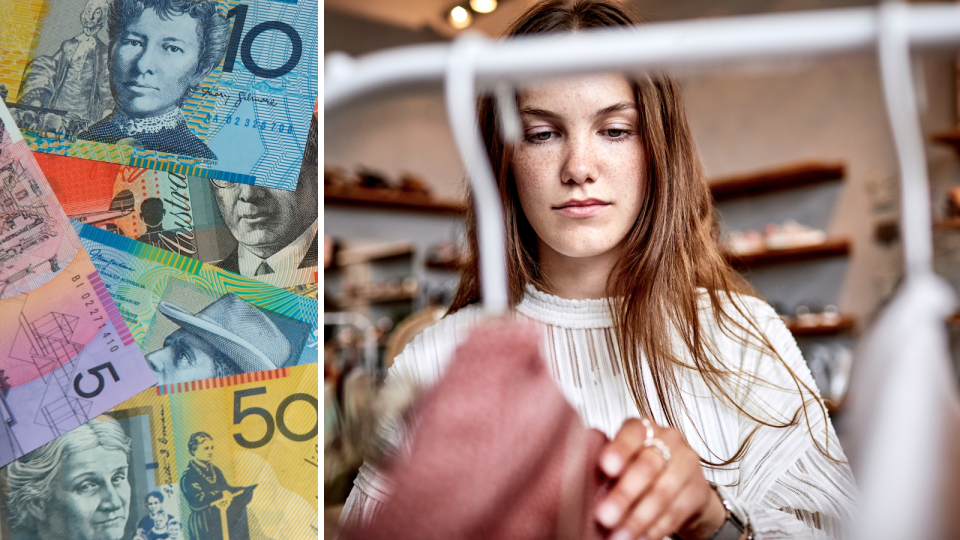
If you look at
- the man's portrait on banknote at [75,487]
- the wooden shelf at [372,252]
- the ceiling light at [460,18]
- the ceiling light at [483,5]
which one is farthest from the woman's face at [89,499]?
the ceiling light at [460,18]

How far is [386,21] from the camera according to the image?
3918 millimetres

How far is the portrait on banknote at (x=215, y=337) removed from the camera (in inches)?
26.7

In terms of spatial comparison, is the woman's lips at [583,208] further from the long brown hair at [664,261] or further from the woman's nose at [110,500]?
the woman's nose at [110,500]

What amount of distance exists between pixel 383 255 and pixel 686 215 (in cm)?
296

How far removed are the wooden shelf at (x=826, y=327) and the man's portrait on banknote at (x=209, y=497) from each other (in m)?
2.42

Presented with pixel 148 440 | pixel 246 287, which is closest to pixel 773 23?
pixel 246 287

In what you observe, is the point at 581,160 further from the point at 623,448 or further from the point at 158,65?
the point at 158,65

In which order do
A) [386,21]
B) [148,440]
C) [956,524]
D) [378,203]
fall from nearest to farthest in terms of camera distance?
[956,524], [148,440], [378,203], [386,21]

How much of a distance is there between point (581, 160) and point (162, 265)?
1.46 feet

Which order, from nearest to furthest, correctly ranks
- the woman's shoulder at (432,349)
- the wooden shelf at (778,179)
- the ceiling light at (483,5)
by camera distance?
the woman's shoulder at (432,349) → the wooden shelf at (778,179) → the ceiling light at (483,5)

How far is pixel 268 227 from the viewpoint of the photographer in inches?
27.1

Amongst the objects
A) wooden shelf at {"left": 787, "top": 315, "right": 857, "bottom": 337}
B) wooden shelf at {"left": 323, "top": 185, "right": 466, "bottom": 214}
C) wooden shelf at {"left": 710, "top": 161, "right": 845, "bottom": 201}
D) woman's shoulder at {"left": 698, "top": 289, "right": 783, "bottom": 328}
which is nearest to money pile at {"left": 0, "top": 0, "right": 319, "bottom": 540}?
woman's shoulder at {"left": 698, "top": 289, "right": 783, "bottom": 328}

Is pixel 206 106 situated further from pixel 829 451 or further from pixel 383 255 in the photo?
pixel 383 255

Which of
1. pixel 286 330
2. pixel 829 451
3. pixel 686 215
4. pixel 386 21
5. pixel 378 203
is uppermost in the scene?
pixel 386 21
